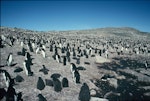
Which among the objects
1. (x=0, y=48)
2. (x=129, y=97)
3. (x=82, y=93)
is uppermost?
(x=0, y=48)

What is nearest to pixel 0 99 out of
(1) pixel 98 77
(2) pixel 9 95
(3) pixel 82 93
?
(2) pixel 9 95

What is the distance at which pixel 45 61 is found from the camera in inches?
900

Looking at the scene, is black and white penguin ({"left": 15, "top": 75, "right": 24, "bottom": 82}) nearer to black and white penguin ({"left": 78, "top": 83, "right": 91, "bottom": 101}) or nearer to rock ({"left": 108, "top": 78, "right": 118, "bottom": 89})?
black and white penguin ({"left": 78, "top": 83, "right": 91, "bottom": 101})

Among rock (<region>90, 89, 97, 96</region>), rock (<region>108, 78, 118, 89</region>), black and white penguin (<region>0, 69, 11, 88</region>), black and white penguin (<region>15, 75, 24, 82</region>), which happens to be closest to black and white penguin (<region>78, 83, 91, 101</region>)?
rock (<region>90, 89, 97, 96</region>)

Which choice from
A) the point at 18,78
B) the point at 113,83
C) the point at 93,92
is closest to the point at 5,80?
the point at 18,78

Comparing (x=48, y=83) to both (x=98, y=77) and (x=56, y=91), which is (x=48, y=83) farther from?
(x=98, y=77)

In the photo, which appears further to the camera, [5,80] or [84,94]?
[5,80]

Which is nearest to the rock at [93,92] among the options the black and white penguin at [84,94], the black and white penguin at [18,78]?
the black and white penguin at [84,94]

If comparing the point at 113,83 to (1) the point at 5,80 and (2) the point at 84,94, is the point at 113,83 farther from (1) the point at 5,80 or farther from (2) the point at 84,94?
(1) the point at 5,80

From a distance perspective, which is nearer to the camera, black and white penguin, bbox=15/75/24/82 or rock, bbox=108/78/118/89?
black and white penguin, bbox=15/75/24/82

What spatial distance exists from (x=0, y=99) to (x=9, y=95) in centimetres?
117

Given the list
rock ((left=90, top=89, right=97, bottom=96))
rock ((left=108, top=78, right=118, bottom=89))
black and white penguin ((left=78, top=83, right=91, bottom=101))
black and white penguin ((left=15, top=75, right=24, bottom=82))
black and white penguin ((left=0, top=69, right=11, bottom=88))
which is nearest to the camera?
black and white penguin ((left=78, top=83, right=91, bottom=101))

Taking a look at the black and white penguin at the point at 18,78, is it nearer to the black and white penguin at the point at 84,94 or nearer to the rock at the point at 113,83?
the black and white penguin at the point at 84,94

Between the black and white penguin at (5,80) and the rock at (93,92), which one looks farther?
the rock at (93,92)
